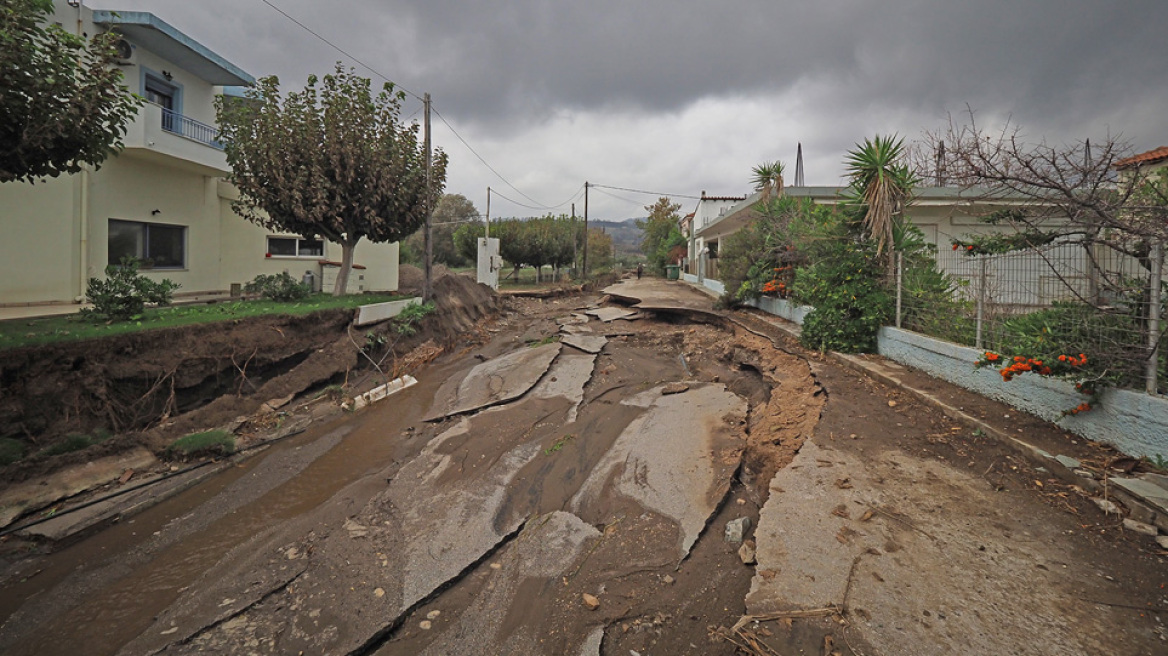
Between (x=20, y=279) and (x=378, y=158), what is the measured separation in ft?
22.1

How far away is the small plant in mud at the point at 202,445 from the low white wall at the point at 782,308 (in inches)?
367

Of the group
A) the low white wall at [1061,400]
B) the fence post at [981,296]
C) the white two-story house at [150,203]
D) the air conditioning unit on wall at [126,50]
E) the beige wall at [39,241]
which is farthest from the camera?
the air conditioning unit on wall at [126,50]

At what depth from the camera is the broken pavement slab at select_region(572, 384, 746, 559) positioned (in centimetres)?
487

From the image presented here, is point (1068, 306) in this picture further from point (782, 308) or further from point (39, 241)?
point (39, 241)

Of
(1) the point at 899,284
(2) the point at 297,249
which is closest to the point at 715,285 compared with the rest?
(1) the point at 899,284

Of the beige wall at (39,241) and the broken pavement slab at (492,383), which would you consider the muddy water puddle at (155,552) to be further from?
the beige wall at (39,241)

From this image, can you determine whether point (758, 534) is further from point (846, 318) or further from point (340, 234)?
point (340, 234)

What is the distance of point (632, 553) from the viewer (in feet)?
13.8

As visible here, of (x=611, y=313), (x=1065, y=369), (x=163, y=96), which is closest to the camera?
(x=1065, y=369)

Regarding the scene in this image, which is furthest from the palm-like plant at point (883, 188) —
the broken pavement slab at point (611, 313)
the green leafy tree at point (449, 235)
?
the green leafy tree at point (449, 235)

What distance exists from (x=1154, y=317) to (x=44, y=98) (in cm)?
1049

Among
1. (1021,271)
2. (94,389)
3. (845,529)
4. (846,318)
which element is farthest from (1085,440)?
(94,389)

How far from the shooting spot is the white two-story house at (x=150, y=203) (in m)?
10.3

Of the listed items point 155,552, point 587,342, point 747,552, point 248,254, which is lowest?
point 155,552
